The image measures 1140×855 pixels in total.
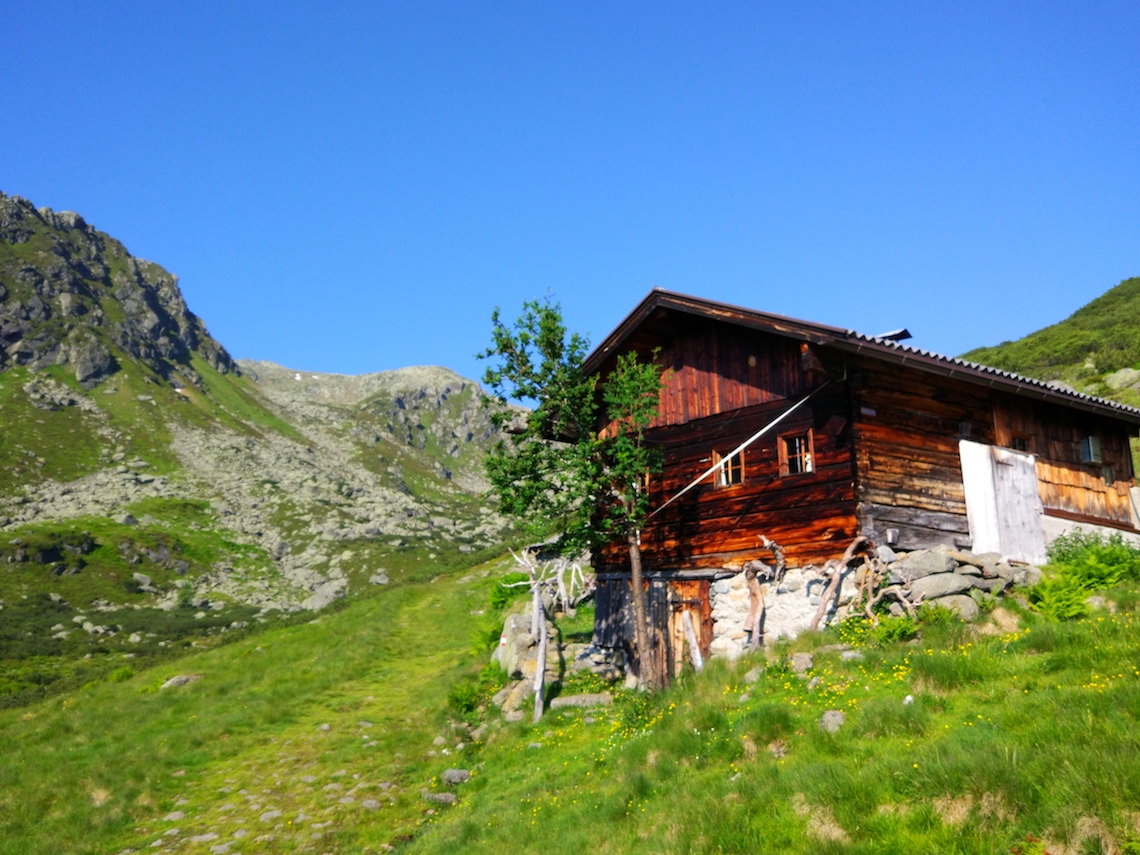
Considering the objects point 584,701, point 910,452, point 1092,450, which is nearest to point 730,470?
point 910,452

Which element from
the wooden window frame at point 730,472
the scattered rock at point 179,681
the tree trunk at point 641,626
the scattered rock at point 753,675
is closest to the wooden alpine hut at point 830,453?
the wooden window frame at point 730,472

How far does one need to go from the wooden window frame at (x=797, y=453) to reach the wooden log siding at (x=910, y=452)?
1.15 m

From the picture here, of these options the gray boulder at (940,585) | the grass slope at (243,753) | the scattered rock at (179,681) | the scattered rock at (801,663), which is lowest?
the grass slope at (243,753)

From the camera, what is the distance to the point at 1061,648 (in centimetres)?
1149

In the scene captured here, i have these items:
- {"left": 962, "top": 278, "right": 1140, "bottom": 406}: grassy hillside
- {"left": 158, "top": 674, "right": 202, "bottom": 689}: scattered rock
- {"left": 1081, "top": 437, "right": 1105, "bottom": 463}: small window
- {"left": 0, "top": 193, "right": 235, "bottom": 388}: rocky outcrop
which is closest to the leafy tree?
{"left": 1081, "top": 437, "right": 1105, "bottom": 463}: small window

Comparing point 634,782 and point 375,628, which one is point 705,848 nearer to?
point 634,782

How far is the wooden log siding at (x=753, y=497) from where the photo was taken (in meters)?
16.7

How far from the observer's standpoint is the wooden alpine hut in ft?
54.7

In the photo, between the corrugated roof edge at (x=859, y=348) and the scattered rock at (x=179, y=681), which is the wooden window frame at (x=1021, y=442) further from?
the scattered rock at (x=179, y=681)

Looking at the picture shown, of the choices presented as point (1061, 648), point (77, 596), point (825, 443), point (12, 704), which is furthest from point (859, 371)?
point (77, 596)

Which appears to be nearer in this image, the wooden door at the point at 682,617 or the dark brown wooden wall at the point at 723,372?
the dark brown wooden wall at the point at 723,372

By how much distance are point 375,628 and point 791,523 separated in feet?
78.9

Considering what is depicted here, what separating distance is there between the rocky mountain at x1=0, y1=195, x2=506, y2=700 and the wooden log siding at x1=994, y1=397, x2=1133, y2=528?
3429 centimetres

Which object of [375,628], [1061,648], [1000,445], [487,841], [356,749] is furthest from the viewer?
[375,628]
